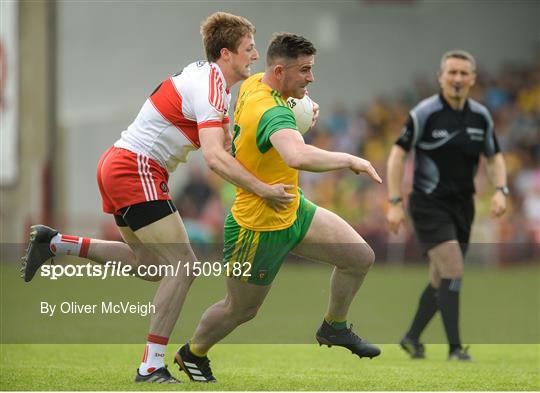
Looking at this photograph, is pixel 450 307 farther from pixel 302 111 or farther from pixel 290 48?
pixel 290 48

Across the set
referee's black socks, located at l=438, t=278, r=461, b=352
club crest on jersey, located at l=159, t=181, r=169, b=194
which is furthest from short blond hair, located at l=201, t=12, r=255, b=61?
referee's black socks, located at l=438, t=278, r=461, b=352

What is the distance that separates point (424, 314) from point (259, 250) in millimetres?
3080

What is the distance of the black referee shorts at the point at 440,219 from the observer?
9.88 m

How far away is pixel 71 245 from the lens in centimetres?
798

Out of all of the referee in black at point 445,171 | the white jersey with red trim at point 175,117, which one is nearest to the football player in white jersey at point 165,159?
the white jersey with red trim at point 175,117

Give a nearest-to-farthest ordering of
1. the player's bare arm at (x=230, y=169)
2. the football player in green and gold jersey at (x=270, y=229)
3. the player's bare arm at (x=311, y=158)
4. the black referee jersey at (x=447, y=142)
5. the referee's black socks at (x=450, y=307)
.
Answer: the player's bare arm at (x=311, y=158) → the player's bare arm at (x=230, y=169) → the football player in green and gold jersey at (x=270, y=229) → the referee's black socks at (x=450, y=307) → the black referee jersey at (x=447, y=142)

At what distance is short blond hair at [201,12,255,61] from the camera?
24.6 feet

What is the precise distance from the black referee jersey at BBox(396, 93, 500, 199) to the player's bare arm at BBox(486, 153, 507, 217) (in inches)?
2.9

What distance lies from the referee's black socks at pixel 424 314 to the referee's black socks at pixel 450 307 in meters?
0.33

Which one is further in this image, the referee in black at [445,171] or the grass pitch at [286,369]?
the referee in black at [445,171]

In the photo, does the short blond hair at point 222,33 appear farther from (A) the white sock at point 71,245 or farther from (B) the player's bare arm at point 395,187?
(B) the player's bare arm at point 395,187

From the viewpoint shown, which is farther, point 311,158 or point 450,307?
point 450,307

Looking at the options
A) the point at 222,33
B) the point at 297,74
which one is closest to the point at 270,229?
the point at 297,74

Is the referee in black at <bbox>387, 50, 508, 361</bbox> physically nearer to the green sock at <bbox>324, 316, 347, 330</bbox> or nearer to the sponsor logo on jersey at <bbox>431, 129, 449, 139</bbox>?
the sponsor logo on jersey at <bbox>431, 129, 449, 139</bbox>
